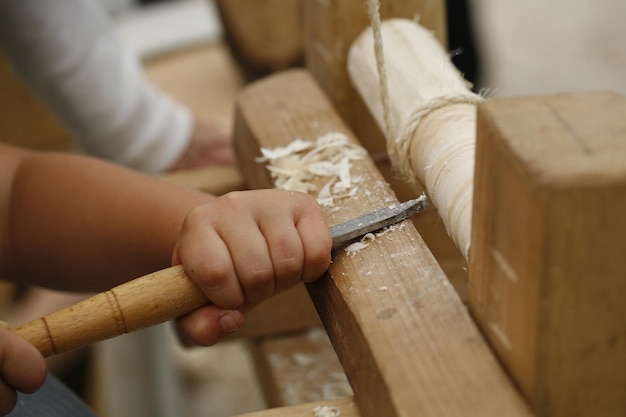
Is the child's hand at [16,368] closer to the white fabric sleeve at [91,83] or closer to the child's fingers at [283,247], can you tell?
the child's fingers at [283,247]

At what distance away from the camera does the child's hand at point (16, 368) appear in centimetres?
52

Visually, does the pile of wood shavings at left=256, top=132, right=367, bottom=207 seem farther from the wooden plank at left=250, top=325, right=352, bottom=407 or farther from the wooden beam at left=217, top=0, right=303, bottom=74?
the wooden beam at left=217, top=0, right=303, bottom=74

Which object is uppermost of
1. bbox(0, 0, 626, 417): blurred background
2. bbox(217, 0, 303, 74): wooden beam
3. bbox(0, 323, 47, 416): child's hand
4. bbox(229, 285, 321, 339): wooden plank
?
bbox(0, 323, 47, 416): child's hand

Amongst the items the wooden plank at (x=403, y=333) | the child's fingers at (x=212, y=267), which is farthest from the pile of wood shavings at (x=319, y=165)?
the child's fingers at (x=212, y=267)

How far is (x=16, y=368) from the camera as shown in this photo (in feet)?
1.70

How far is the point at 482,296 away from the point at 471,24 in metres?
1.47

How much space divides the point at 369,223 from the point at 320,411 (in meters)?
0.14

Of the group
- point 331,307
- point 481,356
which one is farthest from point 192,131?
point 481,356

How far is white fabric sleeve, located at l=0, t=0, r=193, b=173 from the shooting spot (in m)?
1.17

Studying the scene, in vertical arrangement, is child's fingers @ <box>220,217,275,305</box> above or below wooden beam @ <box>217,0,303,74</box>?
above

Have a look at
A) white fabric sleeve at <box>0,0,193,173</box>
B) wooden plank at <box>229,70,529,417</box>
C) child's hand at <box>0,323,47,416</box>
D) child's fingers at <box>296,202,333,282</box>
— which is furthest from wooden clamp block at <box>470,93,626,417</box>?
white fabric sleeve at <box>0,0,193,173</box>

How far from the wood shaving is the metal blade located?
0.12 m

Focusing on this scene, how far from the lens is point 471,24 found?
6.04ft

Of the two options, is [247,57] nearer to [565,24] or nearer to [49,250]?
[49,250]
